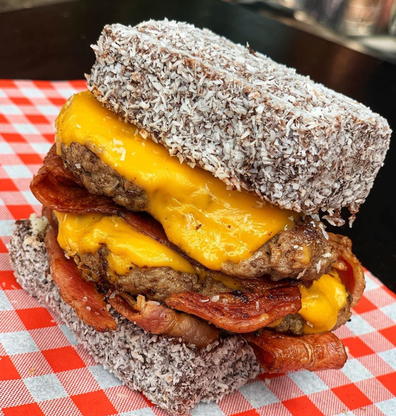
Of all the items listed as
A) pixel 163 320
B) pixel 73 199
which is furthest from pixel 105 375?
pixel 73 199

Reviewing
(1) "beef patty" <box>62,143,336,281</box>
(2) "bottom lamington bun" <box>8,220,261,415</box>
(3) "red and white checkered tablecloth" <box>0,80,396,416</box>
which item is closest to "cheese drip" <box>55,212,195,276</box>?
(1) "beef patty" <box>62,143,336,281</box>

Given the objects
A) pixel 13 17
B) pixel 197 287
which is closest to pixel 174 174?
pixel 197 287

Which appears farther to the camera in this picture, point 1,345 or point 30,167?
point 30,167

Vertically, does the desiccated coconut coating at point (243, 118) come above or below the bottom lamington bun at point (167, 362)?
above

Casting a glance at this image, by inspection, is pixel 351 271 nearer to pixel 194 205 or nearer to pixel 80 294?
pixel 194 205

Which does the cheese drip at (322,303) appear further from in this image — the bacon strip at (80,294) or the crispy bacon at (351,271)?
the bacon strip at (80,294)

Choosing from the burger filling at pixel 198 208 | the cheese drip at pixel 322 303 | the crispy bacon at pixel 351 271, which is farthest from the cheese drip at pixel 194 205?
the crispy bacon at pixel 351 271

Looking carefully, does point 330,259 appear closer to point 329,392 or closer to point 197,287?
point 197,287
